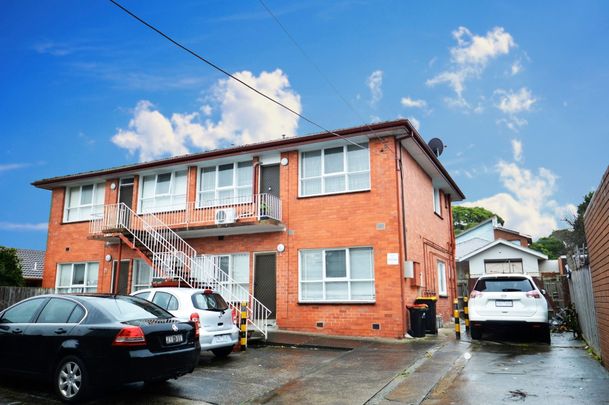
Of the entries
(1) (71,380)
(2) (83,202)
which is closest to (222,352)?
(1) (71,380)

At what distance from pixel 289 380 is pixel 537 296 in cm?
680

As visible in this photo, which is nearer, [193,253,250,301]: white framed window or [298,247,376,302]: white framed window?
[298,247,376,302]: white framed window

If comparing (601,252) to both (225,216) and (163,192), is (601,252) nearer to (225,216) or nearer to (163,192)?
(225,216)

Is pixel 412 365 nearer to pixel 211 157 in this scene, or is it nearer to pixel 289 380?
pixel 289 380

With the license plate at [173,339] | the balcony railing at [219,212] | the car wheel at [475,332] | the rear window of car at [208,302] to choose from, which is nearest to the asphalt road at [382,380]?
the license plate at [173,339]

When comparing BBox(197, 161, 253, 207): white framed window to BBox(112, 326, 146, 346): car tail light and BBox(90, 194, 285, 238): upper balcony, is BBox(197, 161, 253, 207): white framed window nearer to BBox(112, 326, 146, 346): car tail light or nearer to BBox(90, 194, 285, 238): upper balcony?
BBox(90, 194, 285, 238): upper balcony

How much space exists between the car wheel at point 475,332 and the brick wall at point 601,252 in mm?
3738

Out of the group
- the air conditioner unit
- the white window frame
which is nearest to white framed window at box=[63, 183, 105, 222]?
the air conditioner unit

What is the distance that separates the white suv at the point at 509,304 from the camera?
11.0m

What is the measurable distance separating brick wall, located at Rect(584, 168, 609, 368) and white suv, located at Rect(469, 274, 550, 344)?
2854 millimetres

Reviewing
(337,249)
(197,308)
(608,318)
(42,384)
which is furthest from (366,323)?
(42,384)

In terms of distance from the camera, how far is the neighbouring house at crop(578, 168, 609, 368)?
6527mm

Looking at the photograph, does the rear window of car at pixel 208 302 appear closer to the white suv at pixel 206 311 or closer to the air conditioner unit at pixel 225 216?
the white suv at pixel 206 311

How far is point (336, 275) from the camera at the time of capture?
1388 cm
